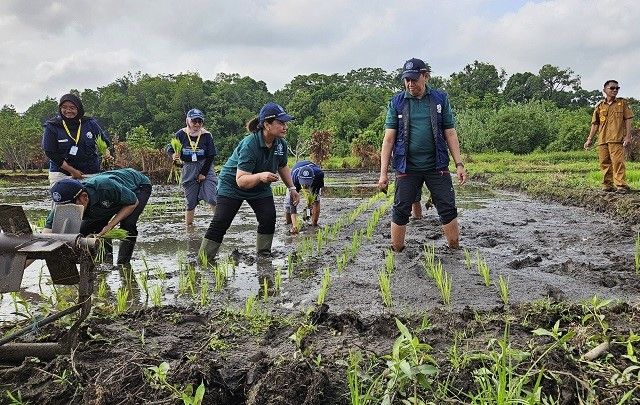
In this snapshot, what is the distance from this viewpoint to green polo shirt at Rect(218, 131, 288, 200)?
5.00 metres

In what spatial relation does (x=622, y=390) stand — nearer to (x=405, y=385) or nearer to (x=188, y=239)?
(x=405, y=385)

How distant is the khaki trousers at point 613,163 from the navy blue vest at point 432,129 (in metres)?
5.33

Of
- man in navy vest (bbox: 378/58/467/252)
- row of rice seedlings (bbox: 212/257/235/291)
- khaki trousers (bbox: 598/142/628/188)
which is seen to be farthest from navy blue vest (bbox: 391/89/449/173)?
khaki trousers (bbox: 598/142/628/188)

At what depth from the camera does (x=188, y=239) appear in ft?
22.7

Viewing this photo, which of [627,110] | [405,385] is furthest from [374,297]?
[627,110]

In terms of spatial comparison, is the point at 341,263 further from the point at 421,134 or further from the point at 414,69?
the point at 414,69

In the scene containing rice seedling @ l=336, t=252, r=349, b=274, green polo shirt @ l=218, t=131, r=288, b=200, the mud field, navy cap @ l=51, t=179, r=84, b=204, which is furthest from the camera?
green polo shirt @ l=218, t=131, r=288, b=200

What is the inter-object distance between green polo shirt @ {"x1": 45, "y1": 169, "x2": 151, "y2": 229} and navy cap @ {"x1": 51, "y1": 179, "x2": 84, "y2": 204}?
522mm

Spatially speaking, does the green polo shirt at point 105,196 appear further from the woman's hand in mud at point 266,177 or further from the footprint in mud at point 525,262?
the footprint in mud at point 525,262

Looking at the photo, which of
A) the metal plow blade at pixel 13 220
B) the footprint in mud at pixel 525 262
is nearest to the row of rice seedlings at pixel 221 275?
the metal plow blade at pixel 13 220

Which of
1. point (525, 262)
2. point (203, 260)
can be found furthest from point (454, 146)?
point (203, 260)

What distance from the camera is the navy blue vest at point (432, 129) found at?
506 centimetres

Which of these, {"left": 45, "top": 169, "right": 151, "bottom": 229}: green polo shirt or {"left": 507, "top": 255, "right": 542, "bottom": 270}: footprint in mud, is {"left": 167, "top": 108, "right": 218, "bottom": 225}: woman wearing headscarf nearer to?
{"left": 45, "top": 169, "right": 151, "bottom": 229}: green polo shirt

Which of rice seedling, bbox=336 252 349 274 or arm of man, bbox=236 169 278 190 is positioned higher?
arm of man, bbox=236 169 278 190
